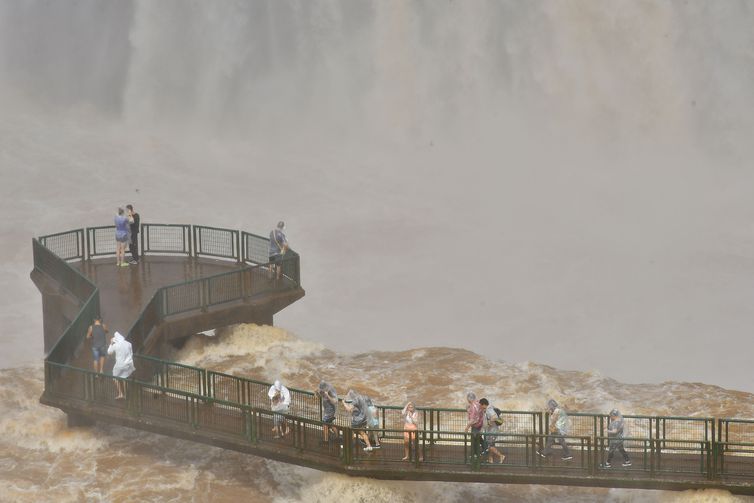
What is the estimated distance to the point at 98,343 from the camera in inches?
1417

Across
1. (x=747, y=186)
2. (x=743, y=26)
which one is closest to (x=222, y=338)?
(x=747, y=186)

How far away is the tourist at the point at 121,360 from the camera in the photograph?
1384 inches

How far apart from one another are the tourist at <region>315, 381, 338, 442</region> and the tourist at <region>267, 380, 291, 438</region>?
789 millimetres

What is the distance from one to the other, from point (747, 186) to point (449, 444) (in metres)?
38.2

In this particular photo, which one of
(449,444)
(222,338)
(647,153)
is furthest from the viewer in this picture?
(647,153)

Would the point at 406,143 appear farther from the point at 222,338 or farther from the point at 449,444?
the point at 449,444

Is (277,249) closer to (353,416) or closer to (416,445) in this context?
(353,416)

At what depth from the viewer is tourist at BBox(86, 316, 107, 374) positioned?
118 feet

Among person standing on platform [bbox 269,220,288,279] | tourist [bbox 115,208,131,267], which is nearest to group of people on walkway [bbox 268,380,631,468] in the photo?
person standing on platform [bbox 269,220,288,279]

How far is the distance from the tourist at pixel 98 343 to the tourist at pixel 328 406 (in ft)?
18.5

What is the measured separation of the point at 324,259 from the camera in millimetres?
63531

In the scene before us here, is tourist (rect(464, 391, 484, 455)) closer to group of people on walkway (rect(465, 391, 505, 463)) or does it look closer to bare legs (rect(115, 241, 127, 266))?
group of people on walkway (rect(465, 391, 505, 463))

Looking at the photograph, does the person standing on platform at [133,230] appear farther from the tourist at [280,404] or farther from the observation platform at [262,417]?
the tourist at [280,404]

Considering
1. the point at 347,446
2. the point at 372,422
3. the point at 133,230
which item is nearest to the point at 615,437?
the point at 372,422
